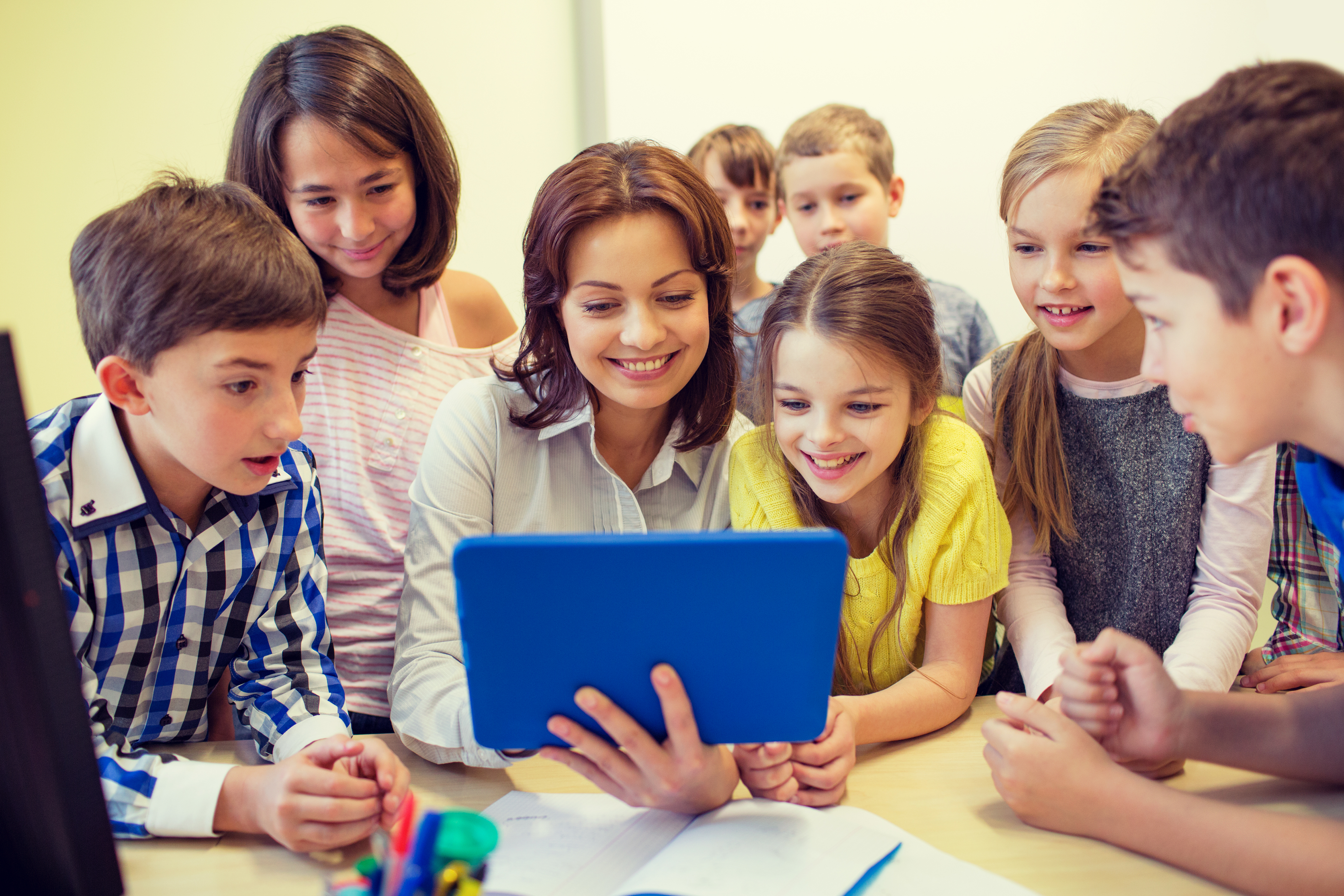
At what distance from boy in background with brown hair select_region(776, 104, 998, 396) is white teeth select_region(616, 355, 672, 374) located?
3.61ft

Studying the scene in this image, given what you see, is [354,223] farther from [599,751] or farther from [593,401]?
[599,751]

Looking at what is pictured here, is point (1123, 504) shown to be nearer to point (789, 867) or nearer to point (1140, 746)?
point (1140, 746)

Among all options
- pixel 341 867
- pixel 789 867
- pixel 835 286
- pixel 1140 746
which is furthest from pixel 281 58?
pixel 1140 746

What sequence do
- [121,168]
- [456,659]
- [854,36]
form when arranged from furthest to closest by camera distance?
[854,36] < [121,168] < [456,659]

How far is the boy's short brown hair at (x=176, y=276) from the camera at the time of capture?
3.03ft

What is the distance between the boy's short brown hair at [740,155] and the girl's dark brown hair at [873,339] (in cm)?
124

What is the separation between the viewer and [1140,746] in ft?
2.86

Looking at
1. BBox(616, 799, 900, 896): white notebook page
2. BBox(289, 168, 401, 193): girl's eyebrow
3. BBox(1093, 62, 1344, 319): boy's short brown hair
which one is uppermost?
BBox(289, 168, 401, 193): girl's eyebrow

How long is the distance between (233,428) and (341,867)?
44cm

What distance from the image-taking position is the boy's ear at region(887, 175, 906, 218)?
7.80 ft

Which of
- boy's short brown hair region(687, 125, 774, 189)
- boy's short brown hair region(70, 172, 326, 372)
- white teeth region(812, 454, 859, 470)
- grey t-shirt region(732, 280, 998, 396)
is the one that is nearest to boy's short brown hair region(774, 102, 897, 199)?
boy's short brown hair region(687, 125, 774, 189)

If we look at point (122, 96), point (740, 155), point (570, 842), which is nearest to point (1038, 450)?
point (570, 842)

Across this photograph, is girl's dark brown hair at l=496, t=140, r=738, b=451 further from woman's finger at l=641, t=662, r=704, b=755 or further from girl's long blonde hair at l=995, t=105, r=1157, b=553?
woman's finger at l=641, t=662, r=704, b=755

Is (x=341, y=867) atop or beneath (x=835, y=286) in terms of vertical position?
beneath
